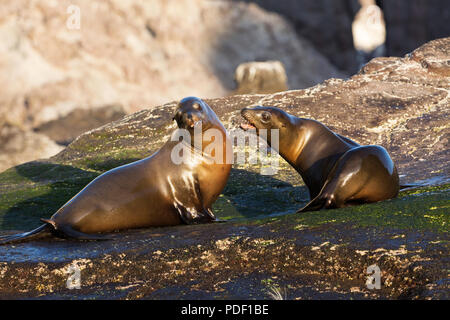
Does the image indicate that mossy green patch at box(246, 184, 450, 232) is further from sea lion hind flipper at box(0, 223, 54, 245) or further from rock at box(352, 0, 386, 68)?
rock at box(352, 0, 386, 68)

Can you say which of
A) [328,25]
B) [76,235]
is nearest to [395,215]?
[76,235]

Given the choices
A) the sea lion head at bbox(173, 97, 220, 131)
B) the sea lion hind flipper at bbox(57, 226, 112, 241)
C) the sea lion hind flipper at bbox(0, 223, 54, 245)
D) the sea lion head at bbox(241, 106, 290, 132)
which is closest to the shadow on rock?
the sea lion head at bbox(241, 106, 290, 132)

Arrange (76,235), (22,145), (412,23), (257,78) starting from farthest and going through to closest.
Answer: (412,23) < (257,78) < (22,145) < (76,235)

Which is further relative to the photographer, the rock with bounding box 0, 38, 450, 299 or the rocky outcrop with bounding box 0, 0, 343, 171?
the rocky outcrop with bounding box 0, 0, 343, 171

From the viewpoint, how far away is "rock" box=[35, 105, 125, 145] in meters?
18.8

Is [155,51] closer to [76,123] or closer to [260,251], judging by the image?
[76,123]

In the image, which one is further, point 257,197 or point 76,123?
point 76,123

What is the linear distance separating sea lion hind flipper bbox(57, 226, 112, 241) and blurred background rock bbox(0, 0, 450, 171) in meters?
13.3

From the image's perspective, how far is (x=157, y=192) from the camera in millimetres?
5426

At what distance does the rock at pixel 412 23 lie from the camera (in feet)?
73.5

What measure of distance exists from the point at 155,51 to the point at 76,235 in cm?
A: 1715
